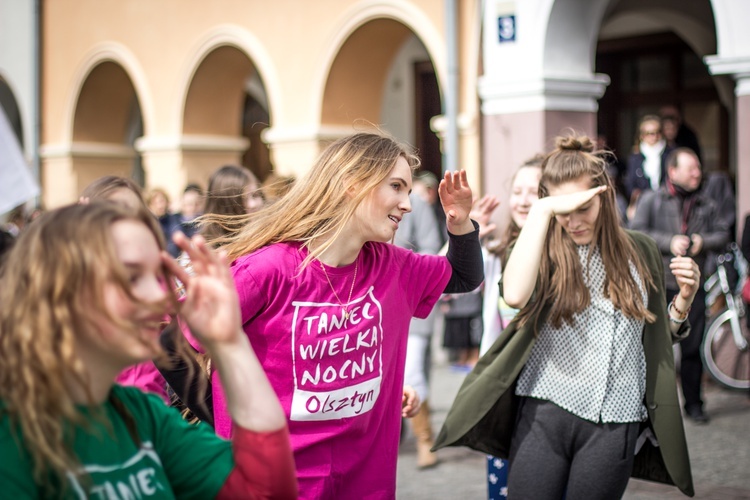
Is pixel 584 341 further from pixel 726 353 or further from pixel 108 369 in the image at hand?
pixel 726 353

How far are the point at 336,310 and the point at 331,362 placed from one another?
0.47ft

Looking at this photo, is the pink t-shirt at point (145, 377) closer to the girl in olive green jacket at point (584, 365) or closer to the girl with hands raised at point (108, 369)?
the girl in olive green jacket at point (584, 365)

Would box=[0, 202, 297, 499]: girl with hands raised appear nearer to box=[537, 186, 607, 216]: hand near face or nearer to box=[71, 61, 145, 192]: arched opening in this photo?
box=[537, 186, 607, 216]: hand near face

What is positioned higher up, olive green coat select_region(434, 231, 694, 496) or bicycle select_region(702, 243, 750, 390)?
olive green coat select_region(434, 231, 694, 496)

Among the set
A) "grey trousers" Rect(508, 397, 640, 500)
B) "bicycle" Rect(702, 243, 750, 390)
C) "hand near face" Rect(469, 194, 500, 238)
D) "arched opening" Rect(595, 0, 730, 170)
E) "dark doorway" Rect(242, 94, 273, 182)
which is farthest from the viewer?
"dark doorway" Rect(242, 94, 273, 182)

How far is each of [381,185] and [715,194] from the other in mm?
6059

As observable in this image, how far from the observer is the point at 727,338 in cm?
784

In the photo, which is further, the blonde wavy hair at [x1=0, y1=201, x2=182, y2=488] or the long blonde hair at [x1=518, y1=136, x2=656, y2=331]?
the long blonde hair at [x1=518, y1=136, x2=656, y2=331]

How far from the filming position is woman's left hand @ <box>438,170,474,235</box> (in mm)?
2994

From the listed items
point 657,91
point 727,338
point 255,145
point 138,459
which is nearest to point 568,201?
point 138,459

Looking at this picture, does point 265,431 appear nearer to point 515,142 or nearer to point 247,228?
point 247,228

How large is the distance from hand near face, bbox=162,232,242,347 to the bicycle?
6681 mm

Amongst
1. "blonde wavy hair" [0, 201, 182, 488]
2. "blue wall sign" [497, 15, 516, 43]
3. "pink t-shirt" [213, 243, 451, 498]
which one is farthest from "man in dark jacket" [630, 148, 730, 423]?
"blonde wavy hair" [0, 201, 182, 488]

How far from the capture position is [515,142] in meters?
9.52
